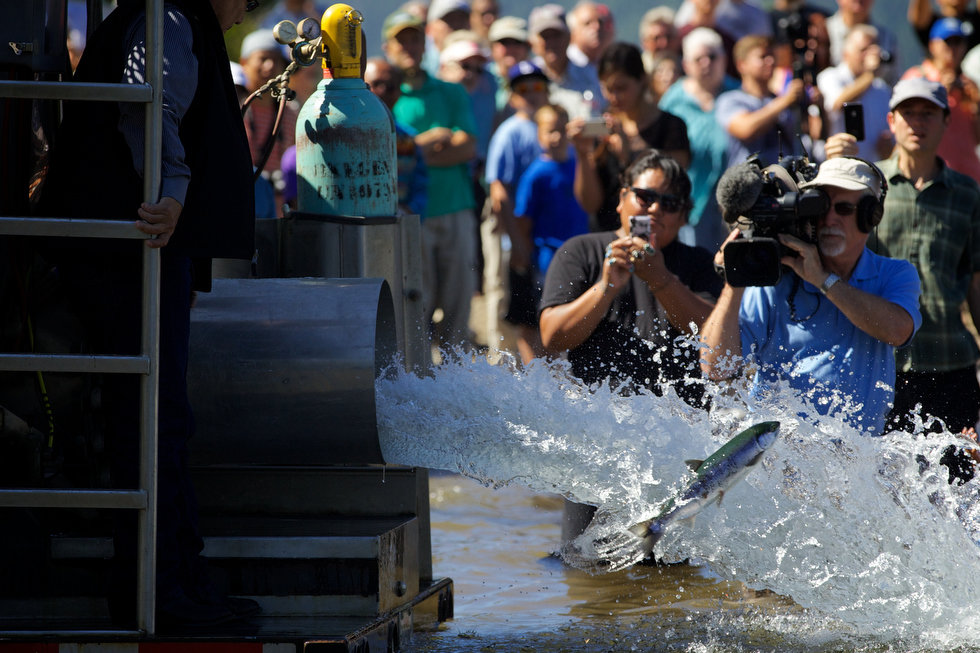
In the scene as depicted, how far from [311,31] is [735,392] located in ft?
6.28

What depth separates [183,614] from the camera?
11.5 ft

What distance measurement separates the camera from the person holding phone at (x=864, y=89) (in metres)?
8.93

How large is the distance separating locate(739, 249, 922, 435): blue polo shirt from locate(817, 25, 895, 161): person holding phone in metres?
3.97

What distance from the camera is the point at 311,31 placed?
14.4ft

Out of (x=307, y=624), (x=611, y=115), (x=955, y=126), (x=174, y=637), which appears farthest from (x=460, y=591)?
(x=955, y=126)

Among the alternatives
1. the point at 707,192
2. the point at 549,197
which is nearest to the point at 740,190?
the point at 549,197

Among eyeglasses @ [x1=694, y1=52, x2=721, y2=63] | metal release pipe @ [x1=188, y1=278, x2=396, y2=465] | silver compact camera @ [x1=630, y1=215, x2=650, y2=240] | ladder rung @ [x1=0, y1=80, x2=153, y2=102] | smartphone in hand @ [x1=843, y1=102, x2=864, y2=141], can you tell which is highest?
eyeglasses @ [x1=694, y1=52, x2=721, y2=63]

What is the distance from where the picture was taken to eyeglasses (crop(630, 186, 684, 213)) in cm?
563

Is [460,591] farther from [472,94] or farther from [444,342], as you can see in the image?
[472,94]

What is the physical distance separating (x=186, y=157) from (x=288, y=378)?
2.32 feet

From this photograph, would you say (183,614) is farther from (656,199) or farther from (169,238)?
(656,199)

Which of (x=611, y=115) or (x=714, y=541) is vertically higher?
(x=611, y=115)

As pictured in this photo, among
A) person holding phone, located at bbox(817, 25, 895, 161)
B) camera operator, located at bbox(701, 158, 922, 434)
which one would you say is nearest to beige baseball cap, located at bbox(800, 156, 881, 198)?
camera operator, located at bbox(701, 158, 922, 434)

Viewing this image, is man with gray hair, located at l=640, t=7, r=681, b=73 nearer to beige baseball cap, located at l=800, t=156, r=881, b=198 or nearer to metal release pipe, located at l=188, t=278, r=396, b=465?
beige baseball cap, located at l=800, t=156, r=881, b=198
